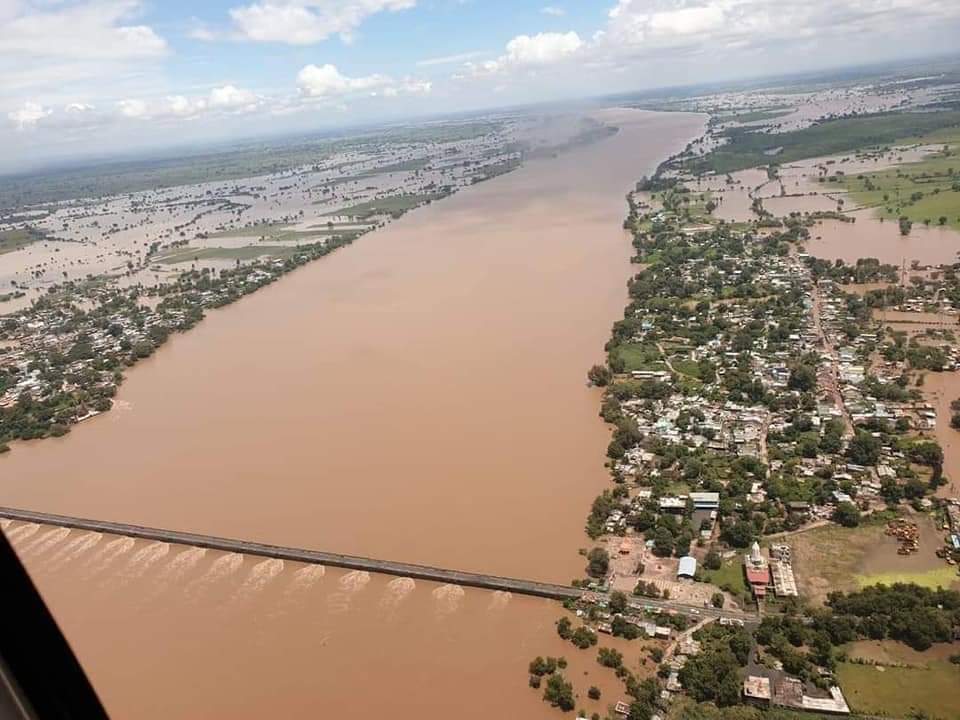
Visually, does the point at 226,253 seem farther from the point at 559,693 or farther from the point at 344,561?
the point at 559,693

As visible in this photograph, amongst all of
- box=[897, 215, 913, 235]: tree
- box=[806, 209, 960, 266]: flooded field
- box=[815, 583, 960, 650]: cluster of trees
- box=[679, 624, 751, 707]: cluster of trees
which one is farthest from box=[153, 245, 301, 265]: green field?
box=[815, 583, 960, 650]: cluster of trees

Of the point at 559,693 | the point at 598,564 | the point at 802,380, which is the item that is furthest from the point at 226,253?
the point at 559,693

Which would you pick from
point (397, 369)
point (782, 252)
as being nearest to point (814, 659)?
point (397, 369)

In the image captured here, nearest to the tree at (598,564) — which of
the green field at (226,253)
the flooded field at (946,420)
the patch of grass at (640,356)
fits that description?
the flooded field at (946,420)

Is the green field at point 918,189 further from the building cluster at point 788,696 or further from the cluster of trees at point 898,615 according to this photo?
the building cluster at point 788,696

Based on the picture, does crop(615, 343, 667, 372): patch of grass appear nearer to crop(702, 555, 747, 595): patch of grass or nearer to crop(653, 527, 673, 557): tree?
crop(653, 527, 673, 557): tree

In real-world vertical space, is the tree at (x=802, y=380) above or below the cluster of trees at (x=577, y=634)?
above
